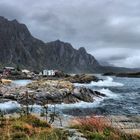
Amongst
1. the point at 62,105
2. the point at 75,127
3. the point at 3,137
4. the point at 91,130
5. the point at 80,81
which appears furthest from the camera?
the point at 80,81

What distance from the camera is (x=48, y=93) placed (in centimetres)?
4378

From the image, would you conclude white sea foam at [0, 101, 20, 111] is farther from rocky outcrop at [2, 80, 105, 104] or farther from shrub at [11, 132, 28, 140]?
shrub at [11, 132, 28, 140]

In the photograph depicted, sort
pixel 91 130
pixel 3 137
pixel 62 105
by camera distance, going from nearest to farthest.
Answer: pixel 3 137
pixel 91 130
pixel 62 105

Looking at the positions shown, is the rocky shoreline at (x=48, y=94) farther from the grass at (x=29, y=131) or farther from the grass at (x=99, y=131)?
the grass at (x=99, y=131)

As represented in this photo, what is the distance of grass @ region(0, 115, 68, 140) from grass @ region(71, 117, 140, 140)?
3.09ft

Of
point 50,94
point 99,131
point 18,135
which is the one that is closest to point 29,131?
point 18,135

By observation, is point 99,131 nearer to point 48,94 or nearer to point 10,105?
point 10,105

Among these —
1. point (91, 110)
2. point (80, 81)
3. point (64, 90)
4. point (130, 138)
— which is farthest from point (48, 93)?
point (80, 81)

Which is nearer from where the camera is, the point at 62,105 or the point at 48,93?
the point at 62,105

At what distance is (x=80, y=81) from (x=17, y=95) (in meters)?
73.1

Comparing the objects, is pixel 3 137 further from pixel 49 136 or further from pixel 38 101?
pixel 38 101

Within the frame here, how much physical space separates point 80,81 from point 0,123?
99977mm

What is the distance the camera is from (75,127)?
1697 cm

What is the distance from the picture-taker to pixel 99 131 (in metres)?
15.1
